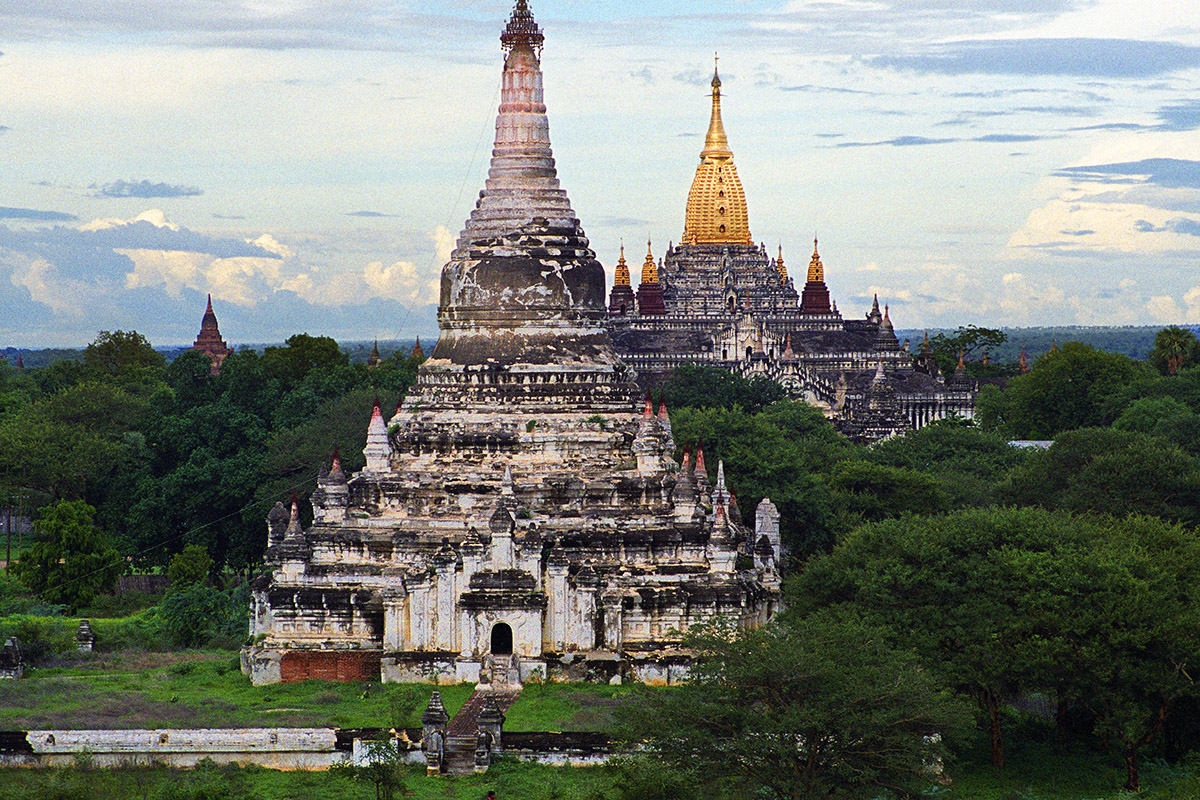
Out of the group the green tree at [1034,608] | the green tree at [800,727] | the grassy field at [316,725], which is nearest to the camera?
the green tree at [800,727]

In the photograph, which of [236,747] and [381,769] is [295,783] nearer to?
[236,747]

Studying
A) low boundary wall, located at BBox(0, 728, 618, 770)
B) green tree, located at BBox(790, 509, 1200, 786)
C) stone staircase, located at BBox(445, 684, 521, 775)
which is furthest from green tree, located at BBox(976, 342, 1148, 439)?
low boundary wall, located at BBox(0, 728, 618, 770)

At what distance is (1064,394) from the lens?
4107 inches

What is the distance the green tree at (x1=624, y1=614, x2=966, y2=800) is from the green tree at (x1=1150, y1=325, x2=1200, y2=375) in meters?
103

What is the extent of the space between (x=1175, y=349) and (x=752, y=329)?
33.6m

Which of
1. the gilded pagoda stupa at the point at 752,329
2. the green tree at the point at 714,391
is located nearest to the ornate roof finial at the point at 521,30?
the green tree at the point at 714,391

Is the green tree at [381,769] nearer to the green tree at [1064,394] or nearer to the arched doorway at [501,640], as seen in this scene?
the arched doorway at [501,640]

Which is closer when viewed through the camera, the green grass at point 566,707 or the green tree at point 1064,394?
the green grass at point 566,707

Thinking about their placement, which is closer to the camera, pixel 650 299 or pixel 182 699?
pixel 182 699

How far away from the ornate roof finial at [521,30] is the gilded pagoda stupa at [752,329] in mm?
50305

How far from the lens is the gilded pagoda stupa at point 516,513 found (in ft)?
138

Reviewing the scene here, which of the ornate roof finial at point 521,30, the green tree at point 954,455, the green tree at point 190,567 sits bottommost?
the green tree at point 190,567

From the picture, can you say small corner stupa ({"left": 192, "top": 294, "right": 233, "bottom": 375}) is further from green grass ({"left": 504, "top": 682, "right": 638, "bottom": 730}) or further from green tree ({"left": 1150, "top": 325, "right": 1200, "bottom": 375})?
green grass ({"left": 504, "top": 682, "right": 638, "bottom": 730})

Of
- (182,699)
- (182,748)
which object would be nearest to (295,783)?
(182,748)
